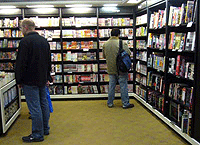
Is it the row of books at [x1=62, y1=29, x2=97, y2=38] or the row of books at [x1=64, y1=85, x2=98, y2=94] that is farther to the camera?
Answer: the row of books at [x1=64, y1=85, x2=98, y2=94]

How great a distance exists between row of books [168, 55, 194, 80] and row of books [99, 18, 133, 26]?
2465 millimetres

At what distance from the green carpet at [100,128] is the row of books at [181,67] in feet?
3.29

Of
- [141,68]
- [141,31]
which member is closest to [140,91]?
[141,68]

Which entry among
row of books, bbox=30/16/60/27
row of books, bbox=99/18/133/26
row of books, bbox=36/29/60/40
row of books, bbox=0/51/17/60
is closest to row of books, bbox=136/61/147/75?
row of books, bbox=99/18/133/26

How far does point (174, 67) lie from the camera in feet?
12.0

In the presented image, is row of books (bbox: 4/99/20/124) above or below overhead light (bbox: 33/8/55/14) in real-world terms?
below

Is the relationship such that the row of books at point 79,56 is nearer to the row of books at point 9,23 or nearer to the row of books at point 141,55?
the row of books at point 141,55

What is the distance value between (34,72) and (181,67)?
2256 millimetres

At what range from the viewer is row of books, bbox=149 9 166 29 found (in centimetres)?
403

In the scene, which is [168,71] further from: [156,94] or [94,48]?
[94,48]

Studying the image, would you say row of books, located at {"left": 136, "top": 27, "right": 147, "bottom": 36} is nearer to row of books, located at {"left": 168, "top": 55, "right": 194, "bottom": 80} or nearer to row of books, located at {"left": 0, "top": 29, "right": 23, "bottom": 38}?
row of books, located at {"left": 168, "top": 55, "right": 194, "bottom": 80}

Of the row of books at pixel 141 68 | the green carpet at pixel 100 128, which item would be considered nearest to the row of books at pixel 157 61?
the row of books at pixel 141 68

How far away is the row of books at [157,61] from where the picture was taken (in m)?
4.11

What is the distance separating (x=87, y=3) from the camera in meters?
5.42
